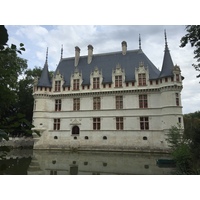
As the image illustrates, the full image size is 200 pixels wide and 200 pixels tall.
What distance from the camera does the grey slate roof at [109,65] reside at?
78.6ft

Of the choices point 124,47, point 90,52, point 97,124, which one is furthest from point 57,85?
point 124,47

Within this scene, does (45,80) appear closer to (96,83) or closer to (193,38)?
(96,83)

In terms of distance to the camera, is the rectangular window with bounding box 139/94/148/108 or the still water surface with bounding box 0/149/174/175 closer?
the still water surface with bounding box 0/149/174/175

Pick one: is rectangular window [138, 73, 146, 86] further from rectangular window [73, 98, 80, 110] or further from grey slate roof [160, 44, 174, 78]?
rectangular window [73, 98, 80, 110]

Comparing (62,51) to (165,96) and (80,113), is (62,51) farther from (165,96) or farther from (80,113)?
(165,96)

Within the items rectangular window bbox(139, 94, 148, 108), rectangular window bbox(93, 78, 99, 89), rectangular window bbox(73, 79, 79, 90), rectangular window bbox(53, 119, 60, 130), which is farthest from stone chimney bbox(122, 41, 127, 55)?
rectangular window bbox(53, 119, 60, 130)

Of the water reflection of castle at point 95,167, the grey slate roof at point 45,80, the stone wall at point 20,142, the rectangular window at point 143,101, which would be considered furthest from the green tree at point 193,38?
the stone wall at point 20,142

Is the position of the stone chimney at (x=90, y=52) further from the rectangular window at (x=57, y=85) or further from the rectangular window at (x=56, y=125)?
the rectangular window at (x=56, y=125)

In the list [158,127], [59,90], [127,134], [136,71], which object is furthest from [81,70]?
[158,127]

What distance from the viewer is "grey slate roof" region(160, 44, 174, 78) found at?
21511mm

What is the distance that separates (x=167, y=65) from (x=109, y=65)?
7.30 m

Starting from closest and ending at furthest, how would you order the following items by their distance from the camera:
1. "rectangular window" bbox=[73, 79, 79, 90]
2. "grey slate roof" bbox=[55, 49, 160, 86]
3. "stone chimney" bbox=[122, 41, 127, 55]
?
1. "grey slate roof" bbox=[55, 49, 160, 86]
2. "rectangular window" bbox=[73, 79, 79, 90]
3. "stone chimney" bbox=[122, 41, 127, 55]

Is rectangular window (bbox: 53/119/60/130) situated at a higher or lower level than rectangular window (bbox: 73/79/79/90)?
lower

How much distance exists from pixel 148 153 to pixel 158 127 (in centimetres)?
299
